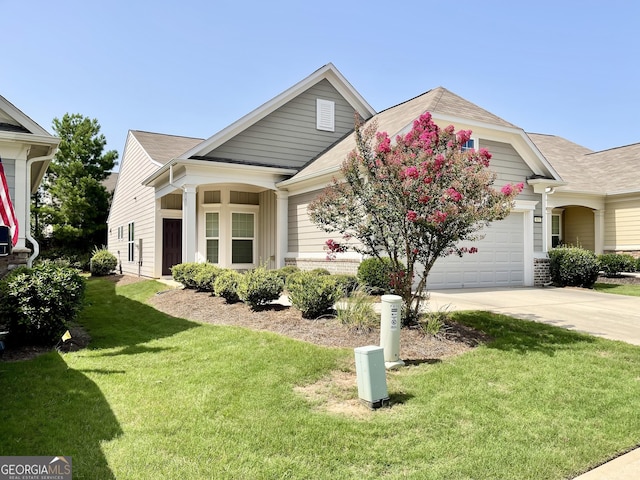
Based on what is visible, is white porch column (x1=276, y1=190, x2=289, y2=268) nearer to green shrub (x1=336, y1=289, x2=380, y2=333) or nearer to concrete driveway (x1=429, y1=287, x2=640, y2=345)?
concrete driveway (x1=429, y1=287, x2=640, y2=345)

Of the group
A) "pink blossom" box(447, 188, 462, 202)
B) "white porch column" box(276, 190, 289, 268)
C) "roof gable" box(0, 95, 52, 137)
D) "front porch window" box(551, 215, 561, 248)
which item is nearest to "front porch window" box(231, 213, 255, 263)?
"white porch column" box(276, 190, 289, 268)

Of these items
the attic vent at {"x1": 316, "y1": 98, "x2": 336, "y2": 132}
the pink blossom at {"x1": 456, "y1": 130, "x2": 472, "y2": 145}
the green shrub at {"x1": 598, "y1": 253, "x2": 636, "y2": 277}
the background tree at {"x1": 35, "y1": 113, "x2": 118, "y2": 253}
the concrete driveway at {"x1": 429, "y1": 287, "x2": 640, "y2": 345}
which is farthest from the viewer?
the background tree at {"x1": 35, "y1": 113, "x2": 118, "y2": 253}

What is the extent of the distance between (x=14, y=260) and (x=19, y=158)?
203cm

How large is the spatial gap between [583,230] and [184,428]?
19.4 meters

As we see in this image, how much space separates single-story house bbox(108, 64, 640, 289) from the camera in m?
13.2

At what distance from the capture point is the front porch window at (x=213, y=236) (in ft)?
53.3

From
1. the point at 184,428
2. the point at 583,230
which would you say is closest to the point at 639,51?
the point at 583,230

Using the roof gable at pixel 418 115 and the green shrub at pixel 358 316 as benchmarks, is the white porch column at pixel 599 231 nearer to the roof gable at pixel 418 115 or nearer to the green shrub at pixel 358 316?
the roof gable at pixel 418 115

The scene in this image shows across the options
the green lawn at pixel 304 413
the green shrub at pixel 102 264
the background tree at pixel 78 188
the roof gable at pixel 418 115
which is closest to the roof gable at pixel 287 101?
the roof gable at pixel 418 115

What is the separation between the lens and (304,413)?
4.19m

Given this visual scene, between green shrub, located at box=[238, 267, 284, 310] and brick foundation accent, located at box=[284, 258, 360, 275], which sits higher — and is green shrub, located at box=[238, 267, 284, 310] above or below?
below

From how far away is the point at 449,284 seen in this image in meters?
12.6

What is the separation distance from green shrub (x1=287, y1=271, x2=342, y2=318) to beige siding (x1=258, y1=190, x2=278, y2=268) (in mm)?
7965

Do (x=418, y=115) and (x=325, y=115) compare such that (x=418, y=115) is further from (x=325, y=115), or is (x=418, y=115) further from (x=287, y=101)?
(x=287, y=101)
